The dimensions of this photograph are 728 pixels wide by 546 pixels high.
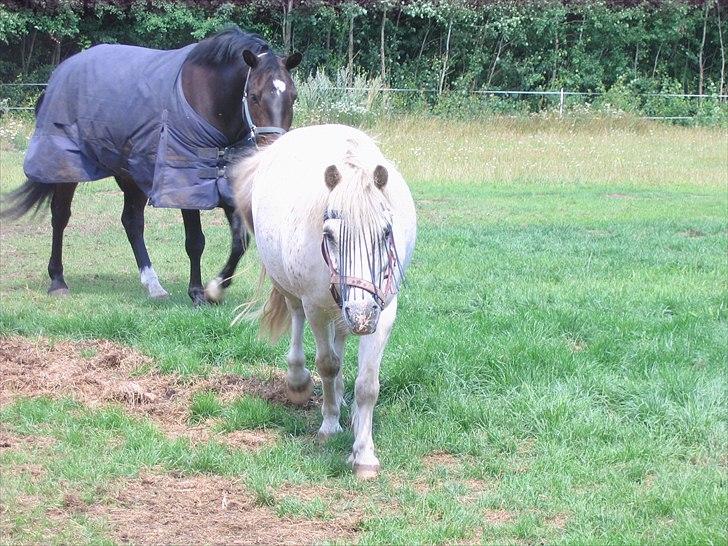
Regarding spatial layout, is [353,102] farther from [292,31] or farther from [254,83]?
[254,83]

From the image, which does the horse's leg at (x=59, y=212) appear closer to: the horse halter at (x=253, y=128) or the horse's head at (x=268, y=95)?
the horse halter at (x=253, y=128)

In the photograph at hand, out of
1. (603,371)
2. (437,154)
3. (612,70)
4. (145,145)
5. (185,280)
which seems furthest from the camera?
(612,70)

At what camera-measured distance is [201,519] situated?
4.08m

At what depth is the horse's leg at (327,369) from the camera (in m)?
4.90

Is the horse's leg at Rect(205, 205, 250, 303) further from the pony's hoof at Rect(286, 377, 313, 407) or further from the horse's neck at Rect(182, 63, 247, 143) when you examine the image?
the pony's hoof at Rect(286, 377, 313, 407)

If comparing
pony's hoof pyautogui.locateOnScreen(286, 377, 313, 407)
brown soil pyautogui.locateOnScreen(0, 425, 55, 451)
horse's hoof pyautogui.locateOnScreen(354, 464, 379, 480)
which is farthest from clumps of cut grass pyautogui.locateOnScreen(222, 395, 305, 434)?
brown soil pyautogui.locateOnScreen(0, 425, 55, 451)

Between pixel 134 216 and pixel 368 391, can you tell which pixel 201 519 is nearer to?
pixel 368 391

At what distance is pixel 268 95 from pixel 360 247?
3288 millimetres

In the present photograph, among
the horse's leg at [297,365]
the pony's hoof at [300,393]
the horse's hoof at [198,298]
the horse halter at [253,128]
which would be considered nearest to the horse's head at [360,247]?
the horse's leg at [297,365]

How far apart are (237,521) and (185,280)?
5405mm

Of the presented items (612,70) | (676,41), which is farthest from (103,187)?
(676,41)

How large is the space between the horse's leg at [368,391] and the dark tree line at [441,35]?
2103 cm

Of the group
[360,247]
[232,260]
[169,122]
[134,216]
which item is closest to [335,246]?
[360,247]

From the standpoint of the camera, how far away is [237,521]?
4.07 m
